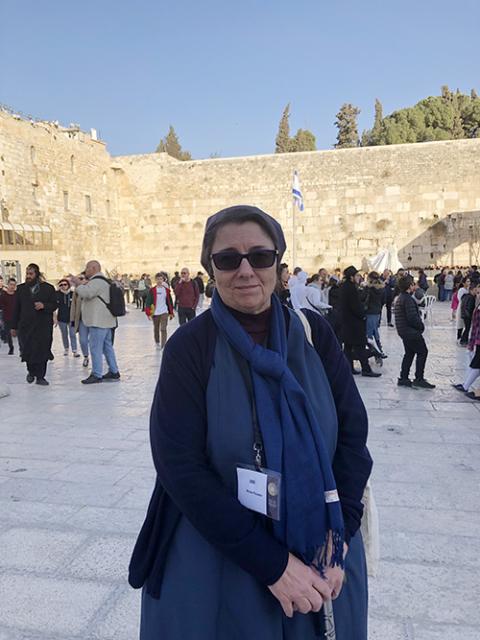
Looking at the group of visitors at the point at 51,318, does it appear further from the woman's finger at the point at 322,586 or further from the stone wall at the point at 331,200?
the stone wall at the point at 331,200

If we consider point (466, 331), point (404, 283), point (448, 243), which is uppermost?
point (448, 243)

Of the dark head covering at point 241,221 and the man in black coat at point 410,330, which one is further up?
the dark head covering at point 241,221

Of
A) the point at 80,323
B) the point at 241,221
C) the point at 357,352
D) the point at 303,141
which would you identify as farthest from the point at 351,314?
the point at 303,141

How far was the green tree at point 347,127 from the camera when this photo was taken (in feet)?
129

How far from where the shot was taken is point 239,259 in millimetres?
1406

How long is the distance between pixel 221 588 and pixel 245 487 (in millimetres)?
237

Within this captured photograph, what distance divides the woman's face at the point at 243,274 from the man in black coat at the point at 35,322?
6.05m

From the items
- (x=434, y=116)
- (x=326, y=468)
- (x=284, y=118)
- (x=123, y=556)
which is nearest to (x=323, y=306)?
(x=123, y=556)

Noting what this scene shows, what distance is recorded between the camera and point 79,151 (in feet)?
75.4

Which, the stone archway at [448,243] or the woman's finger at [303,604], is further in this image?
the stone archway at [448,243]

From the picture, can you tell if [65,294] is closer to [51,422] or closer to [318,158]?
[51,422]

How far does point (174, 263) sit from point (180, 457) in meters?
23.9

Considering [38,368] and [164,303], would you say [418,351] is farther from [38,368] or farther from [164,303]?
[38,368]

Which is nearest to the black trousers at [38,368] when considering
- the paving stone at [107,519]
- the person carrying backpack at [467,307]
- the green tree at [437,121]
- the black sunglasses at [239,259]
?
the paving stone at [107,519]
